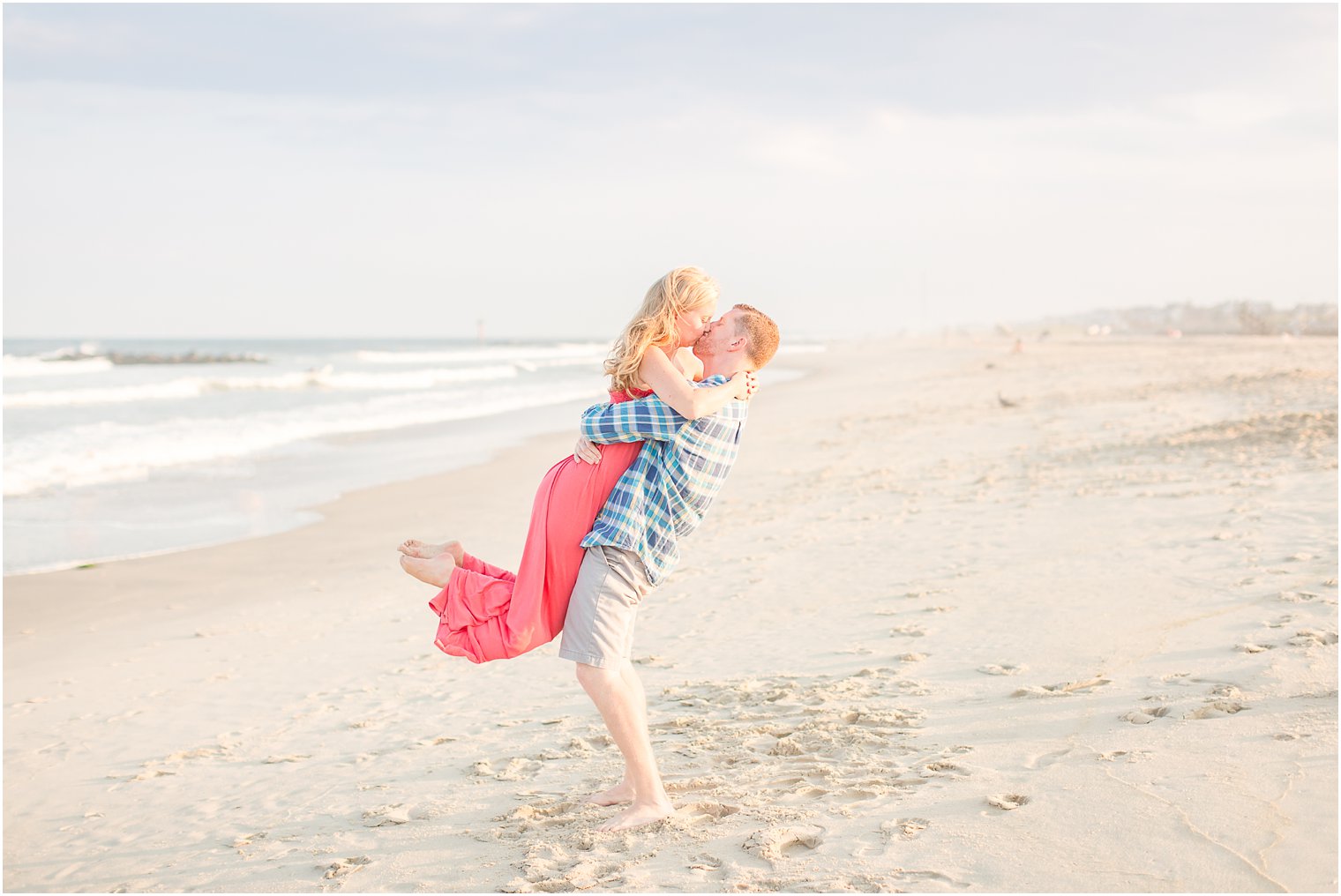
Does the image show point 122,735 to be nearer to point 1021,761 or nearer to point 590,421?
point 590,421

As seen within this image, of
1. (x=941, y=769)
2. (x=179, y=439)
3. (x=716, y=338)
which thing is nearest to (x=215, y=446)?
(x=179, y=439)

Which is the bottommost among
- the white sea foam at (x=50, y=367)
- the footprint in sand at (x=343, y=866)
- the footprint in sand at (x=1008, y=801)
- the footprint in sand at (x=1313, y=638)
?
the white sea foam at (x=50, y=367)

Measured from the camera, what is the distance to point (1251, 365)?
2553 cm

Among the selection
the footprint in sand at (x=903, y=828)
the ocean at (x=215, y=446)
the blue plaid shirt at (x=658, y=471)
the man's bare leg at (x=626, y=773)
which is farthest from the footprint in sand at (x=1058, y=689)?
the ocean at (x=215, y=446)

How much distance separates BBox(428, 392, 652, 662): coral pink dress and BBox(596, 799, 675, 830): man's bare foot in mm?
636

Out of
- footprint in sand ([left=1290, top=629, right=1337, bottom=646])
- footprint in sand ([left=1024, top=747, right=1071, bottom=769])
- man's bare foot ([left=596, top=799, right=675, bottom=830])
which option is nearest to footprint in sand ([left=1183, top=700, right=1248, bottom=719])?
footprint in sand ([left=1024, top=747, right=1071, bottom=769])

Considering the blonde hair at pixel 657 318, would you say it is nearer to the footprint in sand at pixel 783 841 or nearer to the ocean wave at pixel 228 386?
the footprint in sand at pixel 783 841

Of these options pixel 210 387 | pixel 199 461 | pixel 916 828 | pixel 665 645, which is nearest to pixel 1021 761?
pixel 916 828

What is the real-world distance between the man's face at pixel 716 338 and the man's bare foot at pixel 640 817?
1502 millimetres

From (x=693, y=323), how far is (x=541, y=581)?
98 centimetres

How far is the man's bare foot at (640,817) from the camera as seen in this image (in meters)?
3.49

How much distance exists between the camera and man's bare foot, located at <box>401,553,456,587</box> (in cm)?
360

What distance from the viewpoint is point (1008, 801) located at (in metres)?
3.44

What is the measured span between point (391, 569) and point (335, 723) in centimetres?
364
